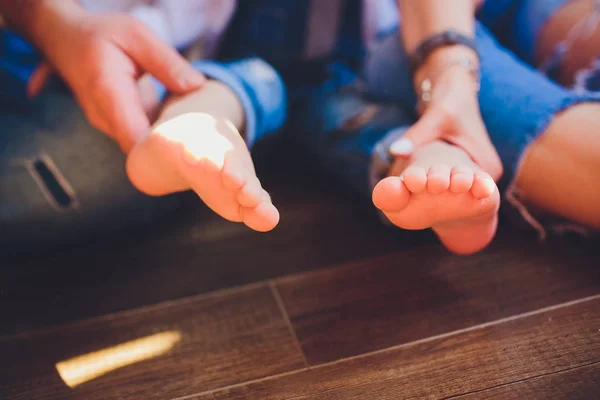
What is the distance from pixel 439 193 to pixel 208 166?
221mm

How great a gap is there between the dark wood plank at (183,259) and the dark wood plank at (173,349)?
0.03 m

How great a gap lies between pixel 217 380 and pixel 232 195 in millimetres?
194

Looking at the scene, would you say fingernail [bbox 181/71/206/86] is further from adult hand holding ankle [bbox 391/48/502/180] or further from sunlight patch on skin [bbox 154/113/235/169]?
adult hand holding ankle [bbox 391/48/502/180]

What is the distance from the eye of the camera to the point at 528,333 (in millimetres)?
516

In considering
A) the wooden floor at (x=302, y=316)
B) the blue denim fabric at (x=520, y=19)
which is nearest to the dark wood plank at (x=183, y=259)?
the wooden floor at (x=302, y=316)

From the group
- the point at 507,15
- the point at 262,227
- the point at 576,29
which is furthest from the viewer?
the point at 507,15

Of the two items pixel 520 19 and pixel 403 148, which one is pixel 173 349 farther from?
pixel 520 19

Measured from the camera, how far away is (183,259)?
677 millimetres

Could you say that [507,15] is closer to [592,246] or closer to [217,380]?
[592,246]

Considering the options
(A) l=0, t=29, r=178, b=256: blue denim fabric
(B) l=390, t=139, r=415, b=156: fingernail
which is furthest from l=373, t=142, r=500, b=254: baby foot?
(A) l=0, t=29, r=178, b=256: blue denim fabric

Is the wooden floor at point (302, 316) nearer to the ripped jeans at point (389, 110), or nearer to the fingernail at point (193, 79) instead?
the ripped jeans at point (389, 110)

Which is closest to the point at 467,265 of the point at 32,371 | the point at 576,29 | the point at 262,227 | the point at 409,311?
the point at 409,311

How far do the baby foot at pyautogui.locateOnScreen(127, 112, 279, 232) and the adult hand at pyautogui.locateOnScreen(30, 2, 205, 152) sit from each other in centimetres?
7

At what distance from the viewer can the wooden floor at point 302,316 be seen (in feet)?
1.57
